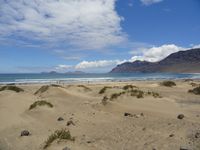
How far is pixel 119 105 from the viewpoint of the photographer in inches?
669

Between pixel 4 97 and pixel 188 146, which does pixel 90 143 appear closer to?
pixel 188 146

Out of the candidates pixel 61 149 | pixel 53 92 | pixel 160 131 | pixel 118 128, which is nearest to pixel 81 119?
pixel 118 128

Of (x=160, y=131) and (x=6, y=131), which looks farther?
(x=6, y=131)

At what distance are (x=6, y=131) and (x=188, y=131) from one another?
6.07 meters

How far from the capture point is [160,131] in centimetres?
1089

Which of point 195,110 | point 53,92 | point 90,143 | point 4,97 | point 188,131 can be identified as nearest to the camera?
point 90,143

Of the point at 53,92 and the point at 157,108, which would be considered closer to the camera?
the point at 157,108

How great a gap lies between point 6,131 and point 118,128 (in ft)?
12.7

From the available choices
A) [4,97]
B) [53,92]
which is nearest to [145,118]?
[4,97]

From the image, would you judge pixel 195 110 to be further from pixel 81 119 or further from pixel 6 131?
pixel 6 131

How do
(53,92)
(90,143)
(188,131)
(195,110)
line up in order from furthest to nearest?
(53,92)
(195,110)
(188,131)
(90,143)

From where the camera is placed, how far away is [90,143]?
9.65 meters

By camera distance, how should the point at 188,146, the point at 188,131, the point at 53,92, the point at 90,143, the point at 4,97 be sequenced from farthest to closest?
the point at 53,92, the point at 4,97, the point at 188,131, the point at 90,143, the point at 188,146

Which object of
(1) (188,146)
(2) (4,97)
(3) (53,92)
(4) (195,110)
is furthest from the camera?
(3) (53,92)
